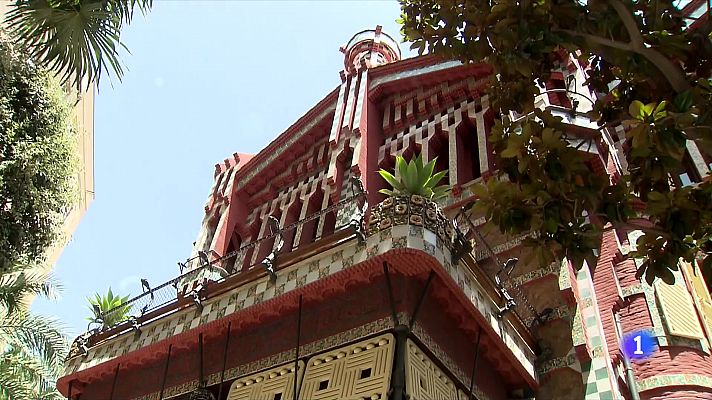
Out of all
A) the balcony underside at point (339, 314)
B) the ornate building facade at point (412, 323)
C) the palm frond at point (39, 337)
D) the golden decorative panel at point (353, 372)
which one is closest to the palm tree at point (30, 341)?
the palm frond at point (39, 337)

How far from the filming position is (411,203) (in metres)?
7.65

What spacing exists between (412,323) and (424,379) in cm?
58

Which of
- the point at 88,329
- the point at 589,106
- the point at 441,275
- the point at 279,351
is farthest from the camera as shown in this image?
the point at 589,106

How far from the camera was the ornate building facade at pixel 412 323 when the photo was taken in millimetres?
7359

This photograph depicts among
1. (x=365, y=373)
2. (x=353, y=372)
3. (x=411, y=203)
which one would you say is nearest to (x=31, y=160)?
(x=411, y=203)

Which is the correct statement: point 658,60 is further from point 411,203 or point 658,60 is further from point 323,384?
point 323,384

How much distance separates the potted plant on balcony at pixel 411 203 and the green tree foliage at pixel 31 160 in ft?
25.8

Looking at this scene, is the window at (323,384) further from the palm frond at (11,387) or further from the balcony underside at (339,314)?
the palm frond at (11,387)

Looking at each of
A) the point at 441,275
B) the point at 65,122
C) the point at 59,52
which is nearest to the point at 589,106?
the point at 441,275

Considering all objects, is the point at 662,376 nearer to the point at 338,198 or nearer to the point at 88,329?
the point at 338,198

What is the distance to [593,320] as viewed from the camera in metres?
9.16

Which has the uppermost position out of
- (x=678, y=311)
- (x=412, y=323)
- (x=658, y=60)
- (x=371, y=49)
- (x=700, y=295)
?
(x=371, y=49)

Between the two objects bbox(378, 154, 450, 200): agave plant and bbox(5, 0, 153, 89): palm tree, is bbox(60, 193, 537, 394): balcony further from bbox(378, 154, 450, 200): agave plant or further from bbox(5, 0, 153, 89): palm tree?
bbox(5, 0, 153, 89): palm tree

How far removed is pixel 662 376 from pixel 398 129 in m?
7.37
